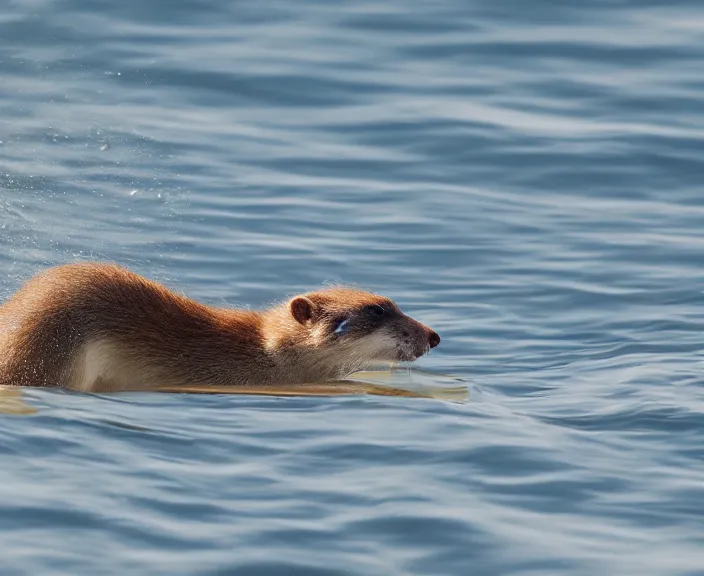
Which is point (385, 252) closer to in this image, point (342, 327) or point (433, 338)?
point (342, 327)

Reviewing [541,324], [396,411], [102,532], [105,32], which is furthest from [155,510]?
[105,32]

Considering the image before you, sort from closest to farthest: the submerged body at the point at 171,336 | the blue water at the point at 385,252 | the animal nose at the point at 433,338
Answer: the blue water at the point at 385,252
the submerged body at the point at 171,336
the animal nose at the point at 433,338

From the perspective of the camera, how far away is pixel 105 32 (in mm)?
19297

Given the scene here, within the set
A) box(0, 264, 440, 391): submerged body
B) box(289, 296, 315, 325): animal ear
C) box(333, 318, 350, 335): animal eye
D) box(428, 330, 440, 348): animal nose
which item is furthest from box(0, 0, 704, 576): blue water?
box(289, 296, 315, 325): animal ear

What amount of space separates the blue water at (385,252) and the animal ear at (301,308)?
1.07 metres

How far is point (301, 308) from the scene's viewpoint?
461 inches

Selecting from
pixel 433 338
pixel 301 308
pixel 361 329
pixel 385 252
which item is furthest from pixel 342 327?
pixel 385 252

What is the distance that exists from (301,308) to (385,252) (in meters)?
2.96

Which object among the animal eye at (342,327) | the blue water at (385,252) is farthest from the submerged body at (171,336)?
the blue water at (385,252)

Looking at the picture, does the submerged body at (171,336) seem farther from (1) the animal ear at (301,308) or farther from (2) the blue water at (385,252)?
(2) the blue water at (385,252)

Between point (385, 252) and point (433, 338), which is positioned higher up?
point (385, 252)

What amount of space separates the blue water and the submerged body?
0.52 metres

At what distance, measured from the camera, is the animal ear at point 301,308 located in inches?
460

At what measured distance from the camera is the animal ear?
11.7 m
